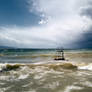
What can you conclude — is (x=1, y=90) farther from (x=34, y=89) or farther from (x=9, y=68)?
(x=9, y=68)

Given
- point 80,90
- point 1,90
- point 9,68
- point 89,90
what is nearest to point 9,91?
point 1,90

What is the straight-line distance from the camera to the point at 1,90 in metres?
8.55

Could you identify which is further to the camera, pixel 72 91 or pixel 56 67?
pixel 56 67

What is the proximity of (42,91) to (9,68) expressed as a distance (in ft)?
38.0

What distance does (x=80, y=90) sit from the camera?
27.3ft

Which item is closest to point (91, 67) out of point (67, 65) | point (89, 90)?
point (67, 65)

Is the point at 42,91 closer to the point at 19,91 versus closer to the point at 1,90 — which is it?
the point at 19,91

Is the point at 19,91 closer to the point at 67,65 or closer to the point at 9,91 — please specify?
the point at 9,91

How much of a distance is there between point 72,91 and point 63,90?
69 cm

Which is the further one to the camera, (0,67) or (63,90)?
(0,67)

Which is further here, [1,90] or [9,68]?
[9,68]

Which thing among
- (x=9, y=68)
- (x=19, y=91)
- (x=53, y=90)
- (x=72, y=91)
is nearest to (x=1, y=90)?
(x=19, y=91)

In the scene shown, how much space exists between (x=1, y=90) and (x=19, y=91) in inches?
61.4

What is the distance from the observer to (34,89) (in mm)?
8688
